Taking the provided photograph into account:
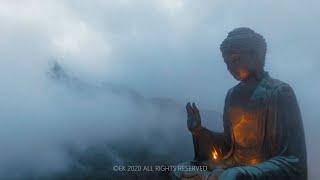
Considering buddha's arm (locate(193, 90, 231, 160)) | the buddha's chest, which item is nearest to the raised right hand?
buddha's arm (locate(193, 90, 231, 160))

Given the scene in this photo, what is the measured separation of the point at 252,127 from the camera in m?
9.84

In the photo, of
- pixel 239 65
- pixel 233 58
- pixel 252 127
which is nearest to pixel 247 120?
pixel 252 127

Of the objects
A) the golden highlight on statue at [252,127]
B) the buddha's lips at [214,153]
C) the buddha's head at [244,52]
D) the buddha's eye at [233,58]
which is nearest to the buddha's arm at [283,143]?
the golden highlight on statue at [252,127]

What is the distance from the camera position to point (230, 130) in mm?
10227

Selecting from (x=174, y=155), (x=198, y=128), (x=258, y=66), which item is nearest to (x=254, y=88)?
(x=258, y=66)

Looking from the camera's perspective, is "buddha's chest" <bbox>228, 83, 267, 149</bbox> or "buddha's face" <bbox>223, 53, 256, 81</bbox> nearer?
"buddha's chest" <bbox>228, 83, 267, 149</bbox>

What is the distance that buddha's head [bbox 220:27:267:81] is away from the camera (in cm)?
1000

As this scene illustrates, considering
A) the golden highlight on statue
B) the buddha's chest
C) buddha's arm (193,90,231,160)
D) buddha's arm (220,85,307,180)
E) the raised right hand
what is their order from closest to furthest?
1. buddha's arm (220,85,307,180)
2. the golden highlight on statue
3. the buddha's chest
4. the raised right hand
5. buddha's arm (193,90,231,160)

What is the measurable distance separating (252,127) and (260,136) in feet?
0.63

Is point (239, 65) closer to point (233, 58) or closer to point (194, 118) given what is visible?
point (233, 58)

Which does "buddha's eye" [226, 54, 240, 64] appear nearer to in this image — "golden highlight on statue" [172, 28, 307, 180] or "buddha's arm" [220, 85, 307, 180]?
"golden highlight on statue" [172, 28, 307, 180]

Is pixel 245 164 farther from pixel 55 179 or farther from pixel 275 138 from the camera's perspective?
pixel 55 179

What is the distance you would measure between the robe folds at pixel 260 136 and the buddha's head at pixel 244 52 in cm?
19

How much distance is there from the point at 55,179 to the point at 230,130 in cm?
676
